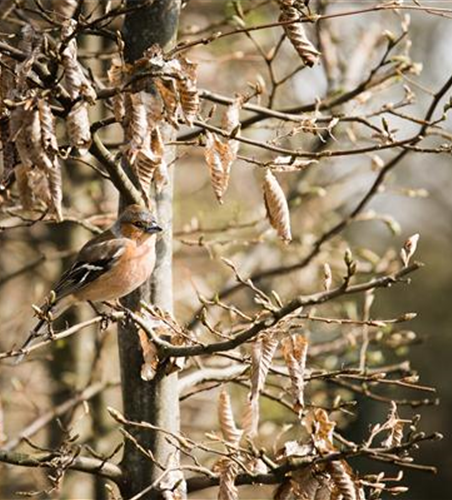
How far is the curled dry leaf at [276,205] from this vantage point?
3.23m

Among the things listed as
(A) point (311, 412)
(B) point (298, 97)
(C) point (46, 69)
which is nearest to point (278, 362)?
(A) point (311, 412)

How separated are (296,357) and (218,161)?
0.72 metres

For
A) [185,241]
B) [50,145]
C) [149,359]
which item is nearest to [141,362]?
[149,359]

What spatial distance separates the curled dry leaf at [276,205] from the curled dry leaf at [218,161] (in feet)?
0.48

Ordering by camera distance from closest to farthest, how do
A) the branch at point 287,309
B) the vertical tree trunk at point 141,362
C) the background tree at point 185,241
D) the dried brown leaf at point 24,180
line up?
the branch at point 287,309
the dried brown leaf at point 24,180
the background tree at point 185,241
the vertical tree trunk at point 141,362

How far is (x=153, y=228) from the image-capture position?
4227 millimetres

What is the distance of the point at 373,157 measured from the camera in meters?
5.09

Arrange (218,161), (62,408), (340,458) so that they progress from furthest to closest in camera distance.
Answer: (62,408) → (218,161) → (340,458)

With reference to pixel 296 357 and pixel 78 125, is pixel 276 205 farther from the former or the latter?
pixel 78 125

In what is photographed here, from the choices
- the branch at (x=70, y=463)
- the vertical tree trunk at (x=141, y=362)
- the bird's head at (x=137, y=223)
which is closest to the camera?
the branch at (x=70, y=463)

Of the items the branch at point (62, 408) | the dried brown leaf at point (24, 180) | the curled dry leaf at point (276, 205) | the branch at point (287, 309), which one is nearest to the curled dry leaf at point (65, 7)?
the dried brown leaf at point (24, 180)

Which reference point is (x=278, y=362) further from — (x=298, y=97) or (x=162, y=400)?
(x=298, y=97)

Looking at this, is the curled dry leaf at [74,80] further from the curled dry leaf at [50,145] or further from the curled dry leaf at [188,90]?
the curled dry leaf at [188,90]

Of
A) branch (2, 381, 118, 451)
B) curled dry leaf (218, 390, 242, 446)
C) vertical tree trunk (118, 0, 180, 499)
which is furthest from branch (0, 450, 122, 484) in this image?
branch (2, 381, 118, 451)
